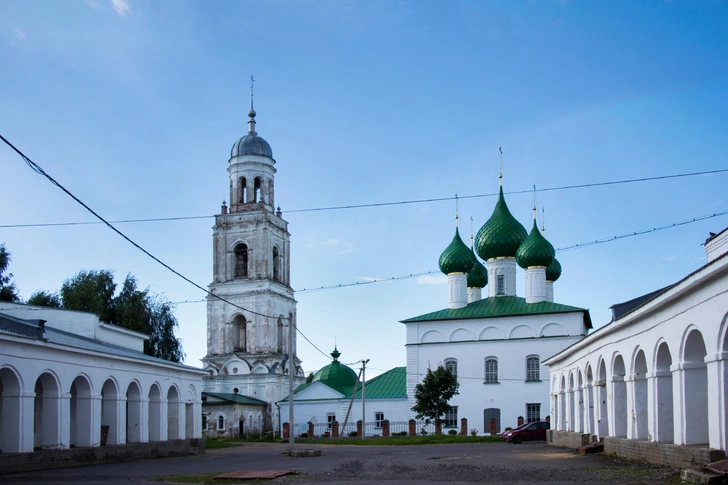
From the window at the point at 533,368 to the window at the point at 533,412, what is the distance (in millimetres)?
1443

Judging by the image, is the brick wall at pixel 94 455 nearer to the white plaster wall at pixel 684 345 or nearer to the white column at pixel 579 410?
the white column at pixel 579 410

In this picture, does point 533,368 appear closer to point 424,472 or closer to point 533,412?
point 533,412

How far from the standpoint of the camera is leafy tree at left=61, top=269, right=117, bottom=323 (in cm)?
4966

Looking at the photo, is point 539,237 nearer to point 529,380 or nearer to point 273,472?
point 529,380

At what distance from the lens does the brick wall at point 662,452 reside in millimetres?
13453

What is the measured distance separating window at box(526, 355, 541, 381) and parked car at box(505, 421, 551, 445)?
970cm

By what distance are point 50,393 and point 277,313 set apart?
3742 cm

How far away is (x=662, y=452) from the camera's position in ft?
53.1

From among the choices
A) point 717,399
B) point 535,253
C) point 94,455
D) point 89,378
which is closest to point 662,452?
point 717,399

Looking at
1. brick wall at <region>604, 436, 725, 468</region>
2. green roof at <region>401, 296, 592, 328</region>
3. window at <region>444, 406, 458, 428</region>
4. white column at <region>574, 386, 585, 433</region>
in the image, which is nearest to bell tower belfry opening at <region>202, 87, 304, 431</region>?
green roof at <region>401, 296, 592, 328</region>

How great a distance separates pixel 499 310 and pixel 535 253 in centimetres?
381

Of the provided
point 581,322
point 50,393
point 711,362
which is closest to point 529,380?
point 581,322

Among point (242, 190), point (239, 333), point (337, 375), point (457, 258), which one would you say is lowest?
point (337, 375)

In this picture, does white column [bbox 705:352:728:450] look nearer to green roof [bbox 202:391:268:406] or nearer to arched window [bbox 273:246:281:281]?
green roof [bbox 202:391:268:406]
